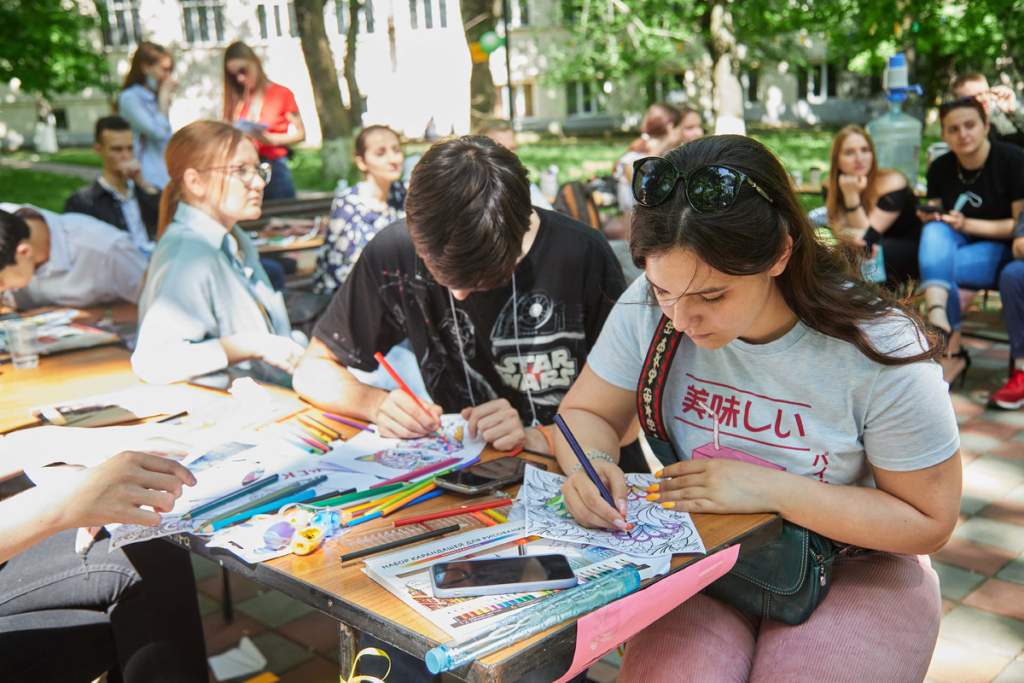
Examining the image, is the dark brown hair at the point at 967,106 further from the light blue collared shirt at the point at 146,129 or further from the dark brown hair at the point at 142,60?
the dark brown hair at the point at 142,60

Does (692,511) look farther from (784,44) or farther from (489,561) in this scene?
(784,44)

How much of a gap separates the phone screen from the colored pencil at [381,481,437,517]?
0.96 feet

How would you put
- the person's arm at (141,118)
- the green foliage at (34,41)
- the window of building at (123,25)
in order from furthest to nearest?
the window of building at (123,25) < the green foliage at (34,41) < the person's arm at (141,118)

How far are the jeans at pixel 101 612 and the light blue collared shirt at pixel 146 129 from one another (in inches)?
197

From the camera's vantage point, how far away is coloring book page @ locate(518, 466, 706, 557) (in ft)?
5.48

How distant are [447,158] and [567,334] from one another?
→ 576 millimetres

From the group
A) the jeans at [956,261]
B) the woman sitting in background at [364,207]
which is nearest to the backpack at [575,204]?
the woman sitting in background at [364,207]

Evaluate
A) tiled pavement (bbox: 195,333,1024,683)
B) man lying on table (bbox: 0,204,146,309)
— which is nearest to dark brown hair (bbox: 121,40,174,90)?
man lying on table (bbox: 0,204,146,309)

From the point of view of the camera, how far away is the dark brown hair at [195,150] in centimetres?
340

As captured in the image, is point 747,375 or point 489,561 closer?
point 489,561

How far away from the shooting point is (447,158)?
2.20 metres

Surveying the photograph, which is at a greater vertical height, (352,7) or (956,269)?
(352,7)

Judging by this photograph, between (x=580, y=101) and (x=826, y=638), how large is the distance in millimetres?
28282

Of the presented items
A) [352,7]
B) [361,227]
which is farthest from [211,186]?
Result: [352,7]
